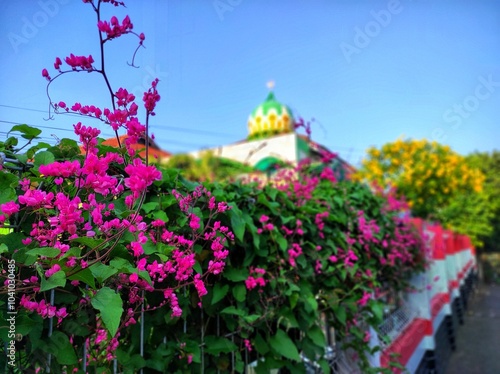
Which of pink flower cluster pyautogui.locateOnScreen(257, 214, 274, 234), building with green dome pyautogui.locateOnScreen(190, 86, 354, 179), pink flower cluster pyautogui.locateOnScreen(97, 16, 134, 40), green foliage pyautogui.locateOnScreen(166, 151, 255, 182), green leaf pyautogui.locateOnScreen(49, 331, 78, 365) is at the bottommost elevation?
green leaf pyautogui.locateOnScreen(49, 331, 78, 365)

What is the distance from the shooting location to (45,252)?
0.79m

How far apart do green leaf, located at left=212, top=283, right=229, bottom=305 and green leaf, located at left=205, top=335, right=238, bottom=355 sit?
0.18m

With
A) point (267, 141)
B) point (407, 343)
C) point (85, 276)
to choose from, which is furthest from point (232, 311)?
point (267, 141)

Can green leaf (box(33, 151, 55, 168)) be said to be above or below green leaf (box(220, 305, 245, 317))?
above

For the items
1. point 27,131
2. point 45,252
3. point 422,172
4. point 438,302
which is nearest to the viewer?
point 45,252

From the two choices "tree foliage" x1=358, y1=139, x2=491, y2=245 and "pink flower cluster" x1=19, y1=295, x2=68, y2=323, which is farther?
"tree foliage" x1=358, y1=139, x2=491, y2=245

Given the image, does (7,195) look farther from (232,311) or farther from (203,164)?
(203,164)

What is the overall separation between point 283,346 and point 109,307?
44.4 inches

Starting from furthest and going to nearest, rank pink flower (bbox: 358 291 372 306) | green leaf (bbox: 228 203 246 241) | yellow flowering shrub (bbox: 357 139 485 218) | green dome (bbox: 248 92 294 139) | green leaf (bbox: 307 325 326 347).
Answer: green dome (bbox: 248 92 294 139)
yellow flowering shrub (bbox: 357 139 485 218)
pink flower (bbox: 358 291 372 306)
green leaf (bbox: 307 325 326 347)
green leaf (bbox: 228 203 246 241)

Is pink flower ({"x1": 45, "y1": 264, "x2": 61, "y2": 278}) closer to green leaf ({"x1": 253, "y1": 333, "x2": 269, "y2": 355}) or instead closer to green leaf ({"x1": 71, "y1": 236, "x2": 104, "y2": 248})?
green leaf ({"x1": 71, "y1": 236, "x2": 104, "y2": 248})

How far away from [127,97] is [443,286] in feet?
23.8

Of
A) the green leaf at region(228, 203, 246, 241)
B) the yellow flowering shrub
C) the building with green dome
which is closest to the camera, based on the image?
A: the green leaf at region(228, 203, 246, 241)

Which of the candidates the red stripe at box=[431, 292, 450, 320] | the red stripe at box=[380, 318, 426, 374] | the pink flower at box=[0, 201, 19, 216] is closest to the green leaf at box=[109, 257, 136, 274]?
the pink flower at box=[0, 201, 19, 216]

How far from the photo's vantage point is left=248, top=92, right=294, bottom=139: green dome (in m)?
16.0
